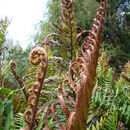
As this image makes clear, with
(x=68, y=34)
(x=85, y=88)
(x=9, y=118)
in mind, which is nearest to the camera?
(x=85, y=88)

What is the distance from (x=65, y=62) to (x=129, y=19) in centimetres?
1141

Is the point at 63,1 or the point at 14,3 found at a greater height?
the point at 14,3

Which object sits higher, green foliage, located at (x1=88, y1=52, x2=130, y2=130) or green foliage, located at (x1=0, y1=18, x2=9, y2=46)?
green foliage, located at (x1=0, y1=18, x2=9, y2=46)

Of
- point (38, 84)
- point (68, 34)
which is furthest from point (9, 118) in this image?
point (68, 34)

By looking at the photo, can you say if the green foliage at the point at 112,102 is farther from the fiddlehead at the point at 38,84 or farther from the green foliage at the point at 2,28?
the fiddlehead at the point at 38,84

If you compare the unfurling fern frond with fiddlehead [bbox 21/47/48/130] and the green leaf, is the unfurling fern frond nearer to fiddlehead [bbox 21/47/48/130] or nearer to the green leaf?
the green leaf

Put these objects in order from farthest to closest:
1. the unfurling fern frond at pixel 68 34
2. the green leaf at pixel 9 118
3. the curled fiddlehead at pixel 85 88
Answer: the unfurling fern frond at pixel 68 34
the green leaf at pixel 9 118
the curled fiddlehead at pixel 85 88

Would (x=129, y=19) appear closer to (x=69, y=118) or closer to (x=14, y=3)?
(x=14, y=3)

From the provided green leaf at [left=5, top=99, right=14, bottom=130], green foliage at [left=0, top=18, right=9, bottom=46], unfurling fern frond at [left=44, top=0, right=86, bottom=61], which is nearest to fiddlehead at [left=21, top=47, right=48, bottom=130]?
green leaf at [left=5, top=99, right=14, bottom=130]

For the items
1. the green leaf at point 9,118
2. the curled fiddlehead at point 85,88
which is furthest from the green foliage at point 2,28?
the curled fiddlehead at point 85,88

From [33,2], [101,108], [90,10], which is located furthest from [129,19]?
[101,108]

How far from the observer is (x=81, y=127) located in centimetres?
43

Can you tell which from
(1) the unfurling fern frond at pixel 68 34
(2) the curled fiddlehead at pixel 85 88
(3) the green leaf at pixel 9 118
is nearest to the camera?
(2) the curled fiddlehead at pixel 85 88

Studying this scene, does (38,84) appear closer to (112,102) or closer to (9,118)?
(9,118)
